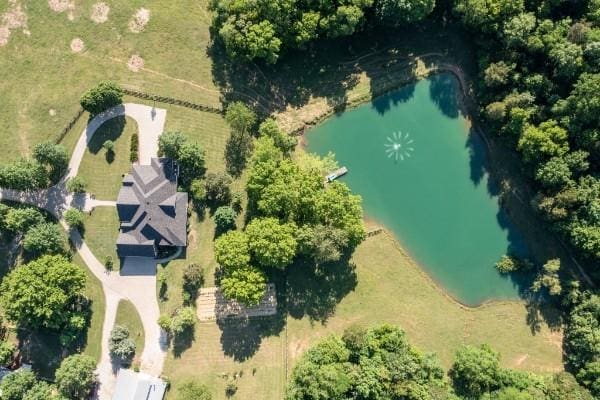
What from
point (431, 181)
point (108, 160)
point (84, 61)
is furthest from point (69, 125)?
point (431, 181)

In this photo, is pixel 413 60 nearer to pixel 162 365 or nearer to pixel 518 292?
pixel 518 292

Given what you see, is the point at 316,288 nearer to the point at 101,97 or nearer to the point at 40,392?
the point at 40,392

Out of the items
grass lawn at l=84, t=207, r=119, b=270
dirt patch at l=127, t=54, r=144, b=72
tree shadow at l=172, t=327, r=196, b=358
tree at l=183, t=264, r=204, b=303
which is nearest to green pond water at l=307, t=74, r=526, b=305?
tree at l=183, t=264, r=204, b=303

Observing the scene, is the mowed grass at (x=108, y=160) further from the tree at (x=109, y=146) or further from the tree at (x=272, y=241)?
the tree at (x=272, y=241)

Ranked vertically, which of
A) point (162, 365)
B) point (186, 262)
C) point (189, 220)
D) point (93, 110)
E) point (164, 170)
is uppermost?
point (93, 110)

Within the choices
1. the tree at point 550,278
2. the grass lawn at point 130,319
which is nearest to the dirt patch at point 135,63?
the grass lawn at point 130,319

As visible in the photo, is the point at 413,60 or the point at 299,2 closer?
the point at 299,2

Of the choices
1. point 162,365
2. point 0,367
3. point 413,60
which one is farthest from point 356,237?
point 0,367
